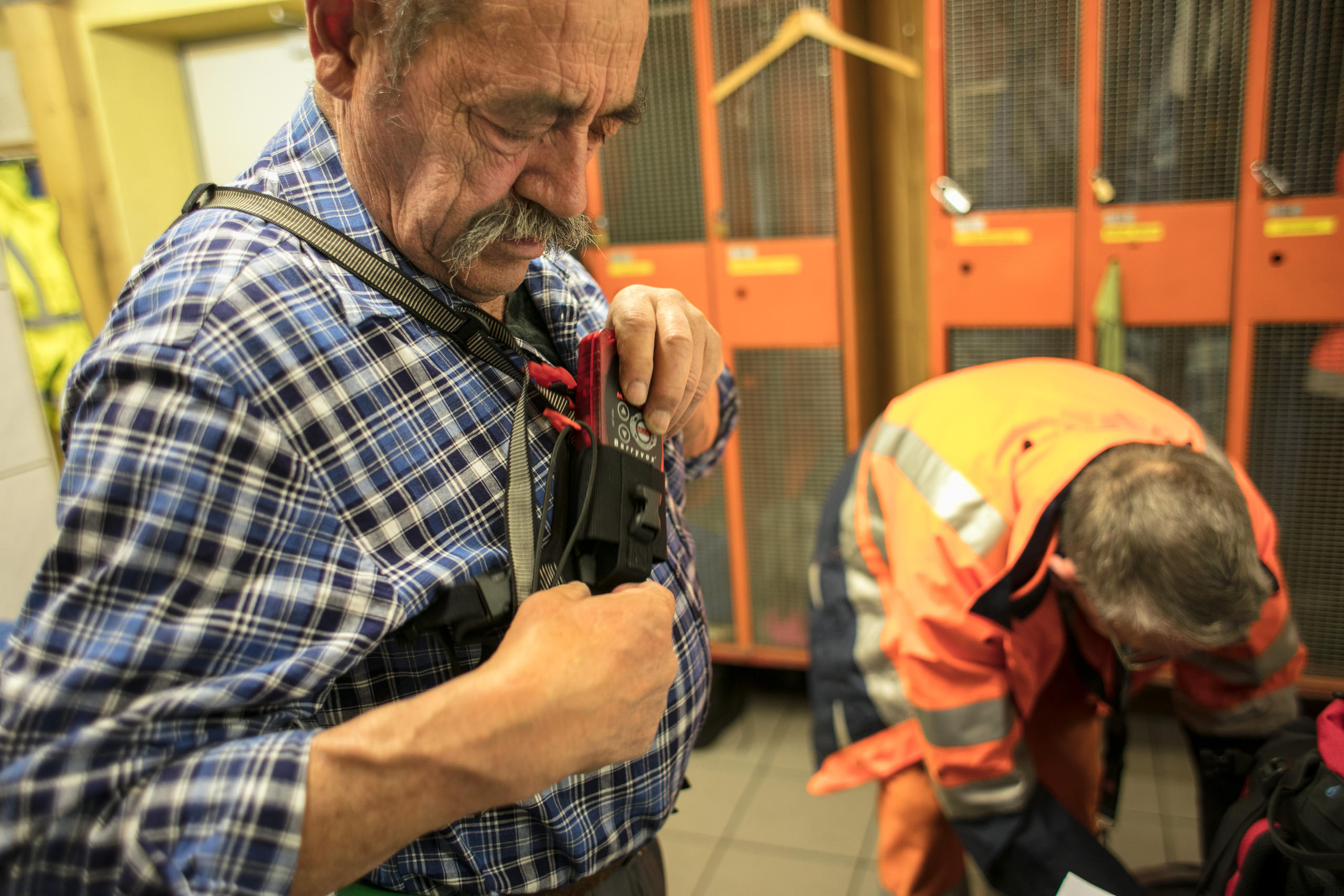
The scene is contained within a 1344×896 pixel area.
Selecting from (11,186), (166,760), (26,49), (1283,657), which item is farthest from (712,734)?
(26,49)

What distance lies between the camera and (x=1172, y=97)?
2.20 meters

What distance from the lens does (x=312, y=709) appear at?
0.68 meters

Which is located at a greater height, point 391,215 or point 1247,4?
point 1247,4

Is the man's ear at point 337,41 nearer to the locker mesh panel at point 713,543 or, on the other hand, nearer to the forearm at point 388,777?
the forearm at point 388,777

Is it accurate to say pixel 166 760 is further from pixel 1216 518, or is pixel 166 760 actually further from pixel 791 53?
pixel 791 53

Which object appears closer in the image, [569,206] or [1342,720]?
[569,206]

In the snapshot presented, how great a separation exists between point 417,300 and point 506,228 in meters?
0.10

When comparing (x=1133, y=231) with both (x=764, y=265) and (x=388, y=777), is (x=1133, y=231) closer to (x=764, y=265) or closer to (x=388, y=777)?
(x=764, y=265)

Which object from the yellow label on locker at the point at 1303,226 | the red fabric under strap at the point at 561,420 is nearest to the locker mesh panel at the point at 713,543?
the yellow label on locker at the point at 1303,226

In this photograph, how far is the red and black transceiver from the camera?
796 millimetres

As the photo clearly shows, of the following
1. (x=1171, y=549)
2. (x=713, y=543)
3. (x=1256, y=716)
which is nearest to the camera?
(x=1171, y=549)

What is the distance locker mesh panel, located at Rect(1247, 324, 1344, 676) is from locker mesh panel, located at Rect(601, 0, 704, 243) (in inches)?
62.6

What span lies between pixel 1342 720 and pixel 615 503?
1.09 m

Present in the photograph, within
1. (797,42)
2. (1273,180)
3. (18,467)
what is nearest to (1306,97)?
(1273,180)
